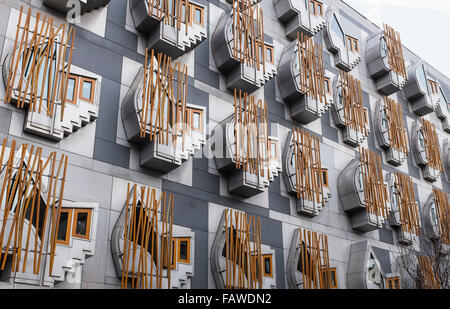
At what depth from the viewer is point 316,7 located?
91.2 feet

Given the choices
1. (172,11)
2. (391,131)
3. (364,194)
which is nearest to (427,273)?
(364,194)

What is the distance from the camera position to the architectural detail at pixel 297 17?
2614cm

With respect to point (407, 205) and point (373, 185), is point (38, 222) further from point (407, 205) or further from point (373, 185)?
point (407, 205)

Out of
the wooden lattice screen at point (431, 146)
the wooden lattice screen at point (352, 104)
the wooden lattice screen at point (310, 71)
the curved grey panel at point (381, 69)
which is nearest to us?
the wooden lattice screen at point (310, 71)

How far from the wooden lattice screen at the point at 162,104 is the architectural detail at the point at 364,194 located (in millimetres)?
9966

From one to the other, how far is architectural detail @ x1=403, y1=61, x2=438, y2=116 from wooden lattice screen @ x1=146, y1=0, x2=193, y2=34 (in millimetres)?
18888

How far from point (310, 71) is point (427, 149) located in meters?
11.8

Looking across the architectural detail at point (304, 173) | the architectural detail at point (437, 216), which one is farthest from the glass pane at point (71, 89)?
the architectural detail at point (437, 216)

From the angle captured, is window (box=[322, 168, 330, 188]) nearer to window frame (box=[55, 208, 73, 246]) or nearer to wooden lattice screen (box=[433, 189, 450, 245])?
wooden lattice screen (box=[433, 189, 450, 245])

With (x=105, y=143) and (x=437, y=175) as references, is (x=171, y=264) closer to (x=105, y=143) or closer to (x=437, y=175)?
(x=105, y=143)

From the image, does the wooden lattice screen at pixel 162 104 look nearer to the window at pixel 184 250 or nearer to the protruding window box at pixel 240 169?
the protruding window box at pixel 240 169

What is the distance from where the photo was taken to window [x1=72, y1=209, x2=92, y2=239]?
14941mm

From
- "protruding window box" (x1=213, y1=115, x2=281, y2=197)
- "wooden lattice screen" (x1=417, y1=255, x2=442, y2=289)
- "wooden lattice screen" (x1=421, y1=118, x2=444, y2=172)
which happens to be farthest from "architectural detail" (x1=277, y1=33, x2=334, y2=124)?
"wooden lattice screen" (x1=421, y1=118, x2=444, y2=172)
